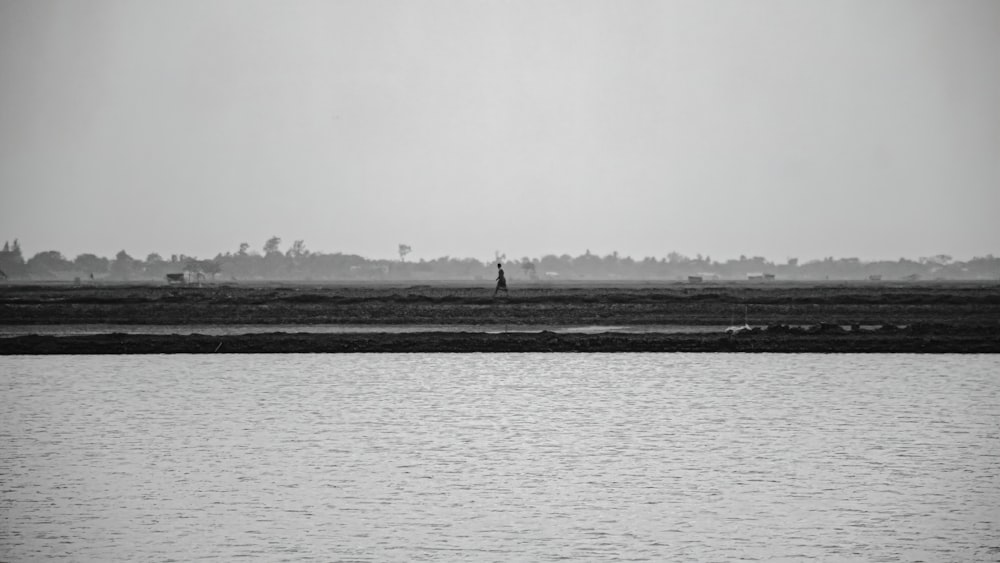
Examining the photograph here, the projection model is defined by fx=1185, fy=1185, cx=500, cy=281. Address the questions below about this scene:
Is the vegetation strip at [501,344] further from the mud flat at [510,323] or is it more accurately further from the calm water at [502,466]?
the calm water at [502,466]

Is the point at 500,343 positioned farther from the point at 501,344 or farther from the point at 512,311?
the point at 512,311

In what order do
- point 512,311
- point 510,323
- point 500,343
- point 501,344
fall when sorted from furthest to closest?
point 512,311 → point 510,323 → point 500,343 → point 501,344

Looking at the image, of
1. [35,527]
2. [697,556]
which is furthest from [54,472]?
[697,556]

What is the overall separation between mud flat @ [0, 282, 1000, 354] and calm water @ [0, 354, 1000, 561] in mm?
8197

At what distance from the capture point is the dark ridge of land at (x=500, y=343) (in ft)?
146

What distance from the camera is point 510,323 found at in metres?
58.3

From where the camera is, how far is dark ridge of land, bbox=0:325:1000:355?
44375mm

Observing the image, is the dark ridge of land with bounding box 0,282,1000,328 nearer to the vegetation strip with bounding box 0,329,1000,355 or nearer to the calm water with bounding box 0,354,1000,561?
the vegetation strip with bounding box 0,329,1000,355

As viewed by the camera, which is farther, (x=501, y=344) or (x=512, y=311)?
(x=512, y=311)

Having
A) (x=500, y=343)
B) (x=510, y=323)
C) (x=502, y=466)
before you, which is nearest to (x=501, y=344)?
(x=500, y=343)

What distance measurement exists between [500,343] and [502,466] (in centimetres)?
2484

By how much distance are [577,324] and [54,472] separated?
4130 centimetres

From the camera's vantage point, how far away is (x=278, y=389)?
3322 cm

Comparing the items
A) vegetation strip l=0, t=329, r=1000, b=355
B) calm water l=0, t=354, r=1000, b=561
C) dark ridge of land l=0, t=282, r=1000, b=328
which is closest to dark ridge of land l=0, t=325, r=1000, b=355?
vegetation strip l=0, t=329, r=1000, b=355
